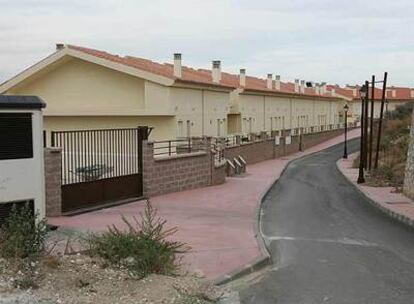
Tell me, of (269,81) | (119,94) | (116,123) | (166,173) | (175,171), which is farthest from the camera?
(269,81)

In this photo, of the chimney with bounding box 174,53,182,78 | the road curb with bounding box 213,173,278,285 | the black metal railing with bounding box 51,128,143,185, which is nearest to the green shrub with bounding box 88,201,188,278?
the road curb with bounding box 213,173,278,285

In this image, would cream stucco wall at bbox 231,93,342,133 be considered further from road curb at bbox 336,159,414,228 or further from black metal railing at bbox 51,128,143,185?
black metal railing at bbox 51,128,143,185

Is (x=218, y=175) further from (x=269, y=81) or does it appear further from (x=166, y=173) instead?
(x=269, y=81)

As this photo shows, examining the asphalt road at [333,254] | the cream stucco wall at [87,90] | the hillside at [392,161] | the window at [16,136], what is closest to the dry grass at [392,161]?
the hillside at [392,161]

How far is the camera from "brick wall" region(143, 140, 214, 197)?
21953 mm

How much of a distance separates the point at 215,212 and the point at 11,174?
32.0 feet

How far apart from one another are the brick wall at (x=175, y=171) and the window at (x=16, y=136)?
457 inches

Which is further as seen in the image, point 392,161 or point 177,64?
point 177,64

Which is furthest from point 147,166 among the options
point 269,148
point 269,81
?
point 269,81

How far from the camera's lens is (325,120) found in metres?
92.1

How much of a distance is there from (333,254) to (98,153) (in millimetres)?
9678

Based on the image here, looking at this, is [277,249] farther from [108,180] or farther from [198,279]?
[108,180]

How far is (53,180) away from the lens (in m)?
16.7

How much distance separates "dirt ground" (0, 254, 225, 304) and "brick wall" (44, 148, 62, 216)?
8.23m
